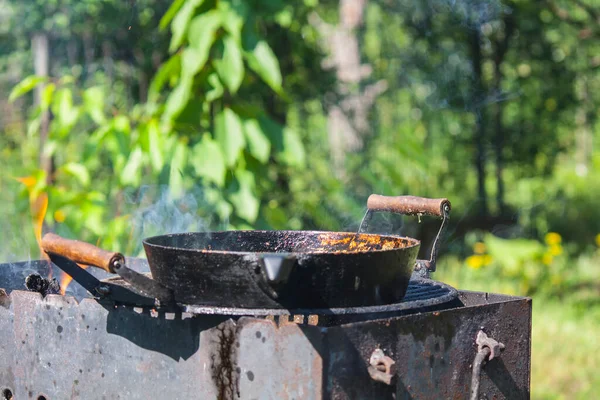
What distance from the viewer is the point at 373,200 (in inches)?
93.8

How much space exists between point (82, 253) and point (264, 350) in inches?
19.3

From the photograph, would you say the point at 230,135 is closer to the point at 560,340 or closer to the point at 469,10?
the point at 560,340

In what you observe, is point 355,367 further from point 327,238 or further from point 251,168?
point 251,168

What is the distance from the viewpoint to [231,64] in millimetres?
3400

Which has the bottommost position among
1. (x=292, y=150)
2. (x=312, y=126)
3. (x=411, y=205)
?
(x=411, y=205)

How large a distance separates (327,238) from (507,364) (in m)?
0.62

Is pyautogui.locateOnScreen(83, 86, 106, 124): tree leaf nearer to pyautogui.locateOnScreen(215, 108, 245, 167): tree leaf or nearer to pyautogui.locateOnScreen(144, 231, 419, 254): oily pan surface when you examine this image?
pyautogui.locateOnScreen(215, 108, 245, 167): tree leaf

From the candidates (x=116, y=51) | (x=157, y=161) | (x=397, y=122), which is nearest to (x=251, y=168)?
(x=157, y=161)

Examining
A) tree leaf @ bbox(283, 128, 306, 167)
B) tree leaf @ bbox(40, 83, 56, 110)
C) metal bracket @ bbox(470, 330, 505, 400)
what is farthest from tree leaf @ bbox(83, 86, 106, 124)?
metal bracket @ bbox(470, 330, 505, 400)

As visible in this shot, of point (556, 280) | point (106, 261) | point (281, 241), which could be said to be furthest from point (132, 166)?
point (556, 280)

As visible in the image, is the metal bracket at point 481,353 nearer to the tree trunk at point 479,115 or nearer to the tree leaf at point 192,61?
the tree leaf at point 192,61

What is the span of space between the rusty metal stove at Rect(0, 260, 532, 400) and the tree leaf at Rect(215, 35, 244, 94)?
1.53 metres

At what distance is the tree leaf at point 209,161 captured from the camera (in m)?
3.41

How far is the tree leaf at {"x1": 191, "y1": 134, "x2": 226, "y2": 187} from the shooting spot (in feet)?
11.2
